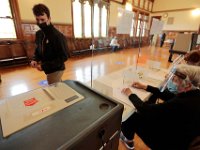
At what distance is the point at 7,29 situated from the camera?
4.14m

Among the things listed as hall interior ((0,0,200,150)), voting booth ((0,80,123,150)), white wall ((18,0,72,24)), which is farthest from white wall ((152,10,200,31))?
voting booth ((0,80,123,150))

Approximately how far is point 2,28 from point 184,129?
17.5 feet

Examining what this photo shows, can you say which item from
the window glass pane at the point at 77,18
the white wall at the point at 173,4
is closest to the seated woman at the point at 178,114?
the window glass pane at the point at 77,18

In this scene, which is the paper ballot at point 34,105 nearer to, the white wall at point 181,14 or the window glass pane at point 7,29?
the window glass pane at point 7,29

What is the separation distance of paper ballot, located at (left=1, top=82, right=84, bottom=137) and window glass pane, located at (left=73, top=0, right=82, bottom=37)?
5.79 metres

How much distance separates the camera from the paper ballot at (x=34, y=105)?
52cm

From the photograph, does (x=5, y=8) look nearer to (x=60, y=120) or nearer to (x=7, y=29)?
(x=7, y=29)

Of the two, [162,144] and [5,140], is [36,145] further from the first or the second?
[162,144]

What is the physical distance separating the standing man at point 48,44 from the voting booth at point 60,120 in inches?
27.1

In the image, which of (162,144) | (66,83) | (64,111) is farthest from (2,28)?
(162,144)

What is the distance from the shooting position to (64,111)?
23.1 inches

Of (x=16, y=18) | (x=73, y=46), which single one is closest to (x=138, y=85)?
(x=16, y=18)

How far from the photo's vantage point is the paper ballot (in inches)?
20.3

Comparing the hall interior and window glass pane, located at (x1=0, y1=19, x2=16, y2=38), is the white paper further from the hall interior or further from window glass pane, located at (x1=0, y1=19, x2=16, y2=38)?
window glass pane, located at (x1=0, y1=19, x2=16, y2=38)
